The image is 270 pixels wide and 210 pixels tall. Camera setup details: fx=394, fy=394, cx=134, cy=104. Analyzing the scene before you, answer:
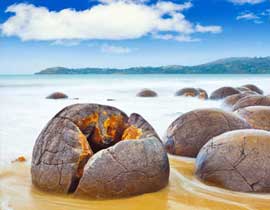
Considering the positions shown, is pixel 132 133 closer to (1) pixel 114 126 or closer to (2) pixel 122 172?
(1) pixel 114 126

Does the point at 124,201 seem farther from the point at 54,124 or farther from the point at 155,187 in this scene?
the point at 54,124

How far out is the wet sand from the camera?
3984mm

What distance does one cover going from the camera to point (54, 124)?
181 inches

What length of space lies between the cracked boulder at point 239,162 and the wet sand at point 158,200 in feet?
0.42

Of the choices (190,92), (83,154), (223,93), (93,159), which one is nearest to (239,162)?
(93,159)

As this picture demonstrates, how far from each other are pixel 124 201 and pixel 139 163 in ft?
1.42

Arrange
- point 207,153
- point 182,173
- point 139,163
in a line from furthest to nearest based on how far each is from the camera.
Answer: point 182,173 → point 207,153 → point 139,163

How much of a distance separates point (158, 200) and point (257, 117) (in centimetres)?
375

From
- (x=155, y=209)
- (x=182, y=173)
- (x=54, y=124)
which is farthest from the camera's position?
(x=182, y=173)

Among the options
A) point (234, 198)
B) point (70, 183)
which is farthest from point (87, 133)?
point (234, 198)

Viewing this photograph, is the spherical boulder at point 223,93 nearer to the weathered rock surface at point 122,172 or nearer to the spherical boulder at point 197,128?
the spherical boulder at point 197,128

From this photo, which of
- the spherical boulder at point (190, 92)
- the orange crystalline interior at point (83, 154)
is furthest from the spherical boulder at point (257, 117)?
the spherical boulder at point (190, 92)

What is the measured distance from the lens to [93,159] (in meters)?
4.21

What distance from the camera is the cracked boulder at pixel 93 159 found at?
4.15 metres
